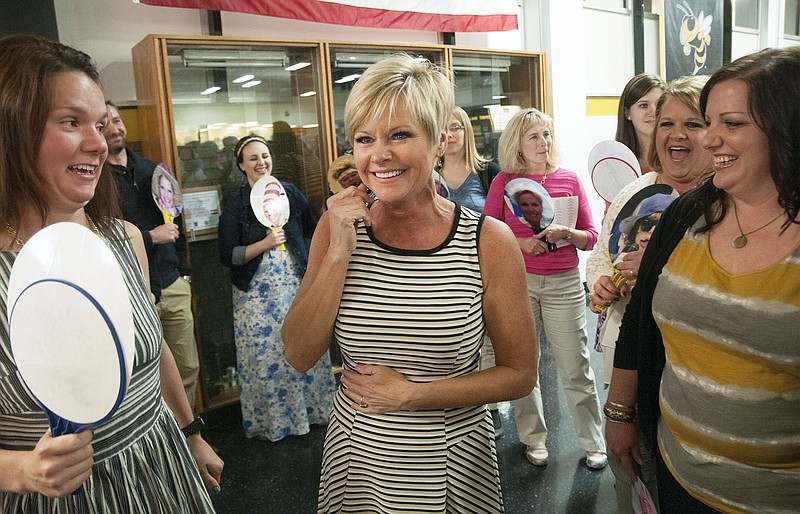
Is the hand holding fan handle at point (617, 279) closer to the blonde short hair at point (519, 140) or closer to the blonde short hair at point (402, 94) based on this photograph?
the blonde short hair at point (402, 94)

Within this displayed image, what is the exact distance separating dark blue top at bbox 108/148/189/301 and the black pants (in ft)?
8.33

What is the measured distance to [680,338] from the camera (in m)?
1.29

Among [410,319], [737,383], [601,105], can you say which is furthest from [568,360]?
[601,105]

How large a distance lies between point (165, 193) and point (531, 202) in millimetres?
1934

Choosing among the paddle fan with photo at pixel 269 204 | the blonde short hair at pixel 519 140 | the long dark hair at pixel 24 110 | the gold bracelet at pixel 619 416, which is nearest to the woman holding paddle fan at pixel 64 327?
the long dark hair at pixel 24 110

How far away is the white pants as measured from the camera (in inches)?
110

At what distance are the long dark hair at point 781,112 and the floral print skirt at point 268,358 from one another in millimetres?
2620

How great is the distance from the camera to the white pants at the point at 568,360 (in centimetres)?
279

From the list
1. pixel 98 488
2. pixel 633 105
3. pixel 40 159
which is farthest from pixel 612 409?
pixel 633 105

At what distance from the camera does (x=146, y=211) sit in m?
3.12

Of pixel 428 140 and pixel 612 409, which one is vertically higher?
pixel 428 140

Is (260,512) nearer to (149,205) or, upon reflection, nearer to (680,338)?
(149,205)

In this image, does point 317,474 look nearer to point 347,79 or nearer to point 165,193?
point 165,193

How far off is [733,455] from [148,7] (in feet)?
13.3
